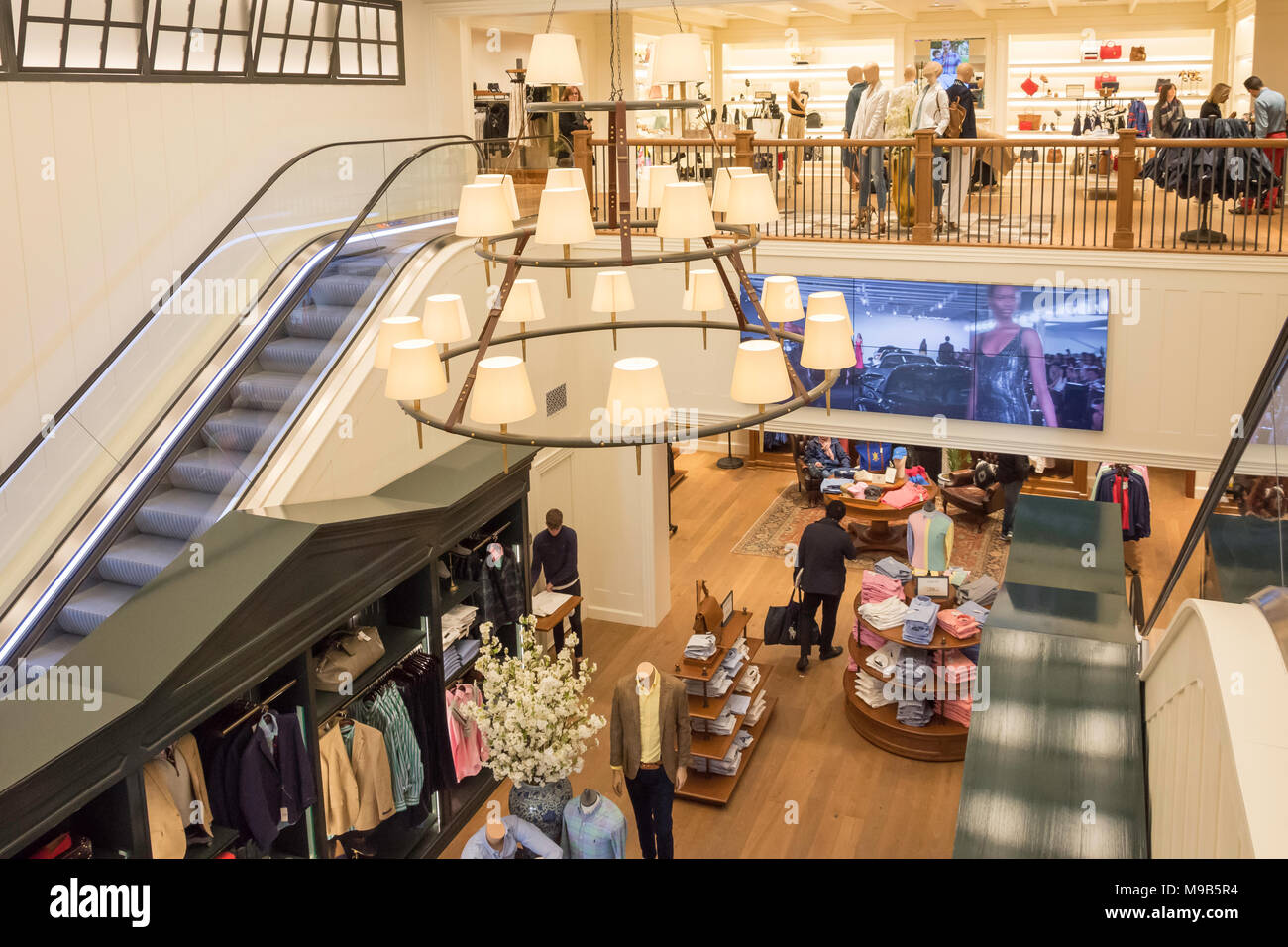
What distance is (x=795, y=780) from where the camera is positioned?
7879 millimetres

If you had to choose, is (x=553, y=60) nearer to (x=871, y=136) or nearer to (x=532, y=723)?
(x=532, y=723)

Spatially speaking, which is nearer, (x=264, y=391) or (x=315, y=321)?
(x=264, y=391)

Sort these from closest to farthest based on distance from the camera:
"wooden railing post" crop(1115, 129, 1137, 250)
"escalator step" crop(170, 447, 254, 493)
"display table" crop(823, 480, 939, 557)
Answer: "escalator step" crop(170, 447, 254, 493)
"wooden railing post" crop(1115, 129, 1137, 250)
"display table" crop(823, 480, 939, 557)

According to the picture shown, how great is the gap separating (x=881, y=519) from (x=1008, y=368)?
152 inches

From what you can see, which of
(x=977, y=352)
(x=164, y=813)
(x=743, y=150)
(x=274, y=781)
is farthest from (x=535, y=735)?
(x=743, y=150)

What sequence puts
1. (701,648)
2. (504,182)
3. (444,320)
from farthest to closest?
(701,648) < (504,182) < (444,320)

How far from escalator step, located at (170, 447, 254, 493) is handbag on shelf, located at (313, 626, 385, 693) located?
3.66ft

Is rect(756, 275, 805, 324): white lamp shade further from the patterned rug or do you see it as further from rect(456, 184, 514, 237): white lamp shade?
the patterned rug

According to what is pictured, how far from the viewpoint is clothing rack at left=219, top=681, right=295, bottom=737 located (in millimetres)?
5660

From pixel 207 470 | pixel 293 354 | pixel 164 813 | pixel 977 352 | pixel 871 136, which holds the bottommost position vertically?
pixel 164 813

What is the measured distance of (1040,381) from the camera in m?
8.93

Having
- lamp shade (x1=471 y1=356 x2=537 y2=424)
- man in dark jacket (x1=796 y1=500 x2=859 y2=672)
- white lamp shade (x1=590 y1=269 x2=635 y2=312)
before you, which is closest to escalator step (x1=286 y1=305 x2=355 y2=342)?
white lamp shade (x1=590 y1=269 x2=635 y2=312)
